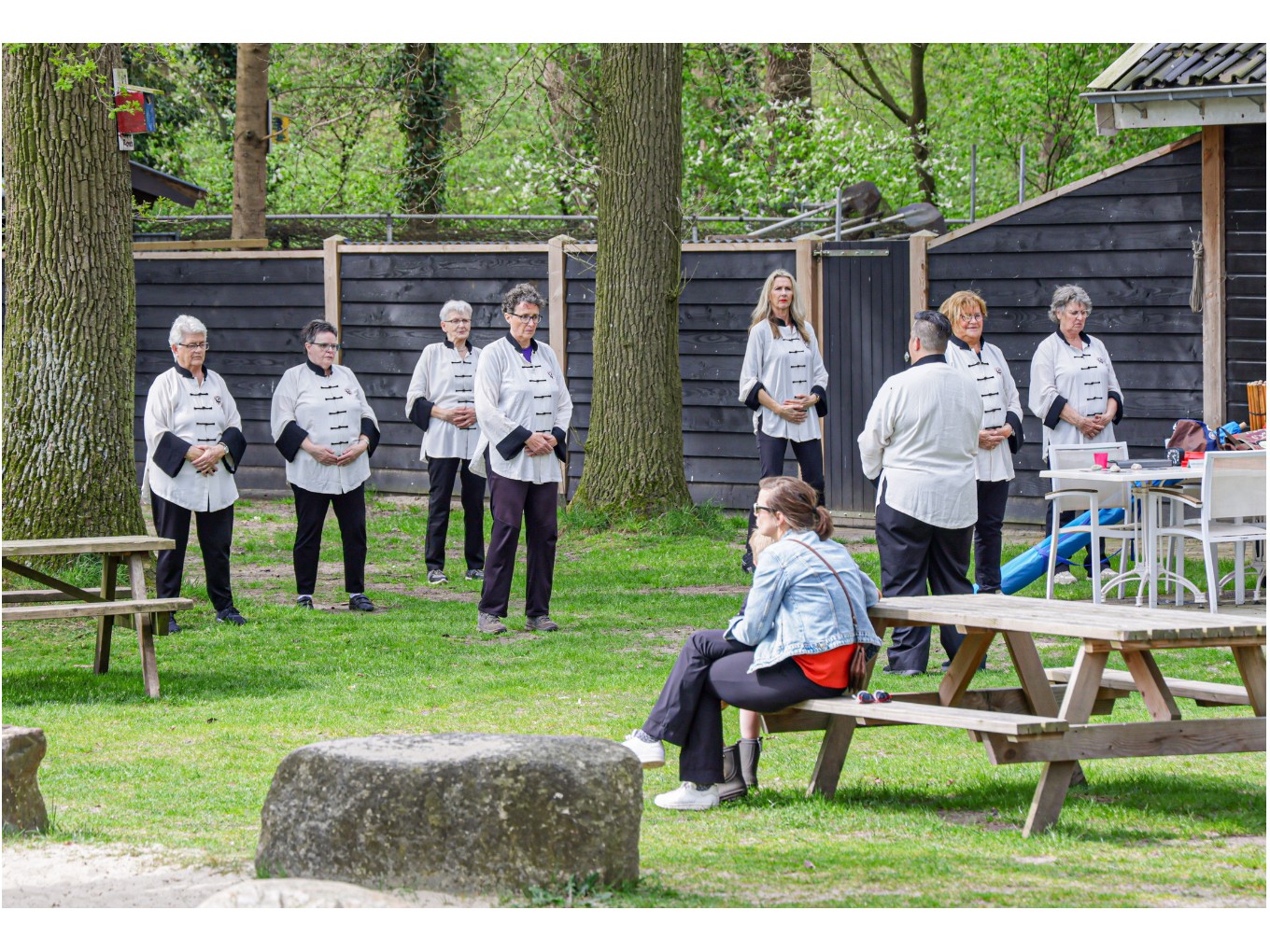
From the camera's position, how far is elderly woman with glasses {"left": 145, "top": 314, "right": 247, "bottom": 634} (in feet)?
29.2

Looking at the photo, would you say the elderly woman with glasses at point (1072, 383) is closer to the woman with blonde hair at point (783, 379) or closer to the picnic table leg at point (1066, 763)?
the woman with blonde hair at point (783, 379)

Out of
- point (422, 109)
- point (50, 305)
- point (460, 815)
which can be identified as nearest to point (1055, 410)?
point (50, 305)

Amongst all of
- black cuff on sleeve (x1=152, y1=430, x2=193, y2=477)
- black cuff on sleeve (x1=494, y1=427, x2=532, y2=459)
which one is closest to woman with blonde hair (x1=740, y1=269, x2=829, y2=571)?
black cuff on sleeve (x1=494, y1=427, x2=532, y2=459)

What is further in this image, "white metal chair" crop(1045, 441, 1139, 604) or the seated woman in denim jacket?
"white metal chair" crop(1045, 441, 1139, 604)

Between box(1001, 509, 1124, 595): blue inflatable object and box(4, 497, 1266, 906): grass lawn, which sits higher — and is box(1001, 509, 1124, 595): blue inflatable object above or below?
above

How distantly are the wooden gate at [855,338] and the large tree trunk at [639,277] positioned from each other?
1.48m

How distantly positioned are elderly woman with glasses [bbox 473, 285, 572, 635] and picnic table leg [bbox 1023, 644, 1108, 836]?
4217 millimetres

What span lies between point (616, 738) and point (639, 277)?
22.9 ft

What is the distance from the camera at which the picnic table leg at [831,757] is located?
551 cm

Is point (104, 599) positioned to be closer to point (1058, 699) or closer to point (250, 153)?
point (1058, 699)

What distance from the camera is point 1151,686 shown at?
17.7 feet

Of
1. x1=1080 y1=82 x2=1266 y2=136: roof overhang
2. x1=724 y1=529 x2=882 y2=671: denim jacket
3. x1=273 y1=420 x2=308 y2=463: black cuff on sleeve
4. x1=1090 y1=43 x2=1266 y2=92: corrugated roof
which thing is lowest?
x1=724 y1=529 x2=882 y2=671: denim jacket

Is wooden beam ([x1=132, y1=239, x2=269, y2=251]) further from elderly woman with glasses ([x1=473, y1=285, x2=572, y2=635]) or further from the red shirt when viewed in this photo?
the red shirt

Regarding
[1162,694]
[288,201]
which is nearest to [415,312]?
[1162,694]
